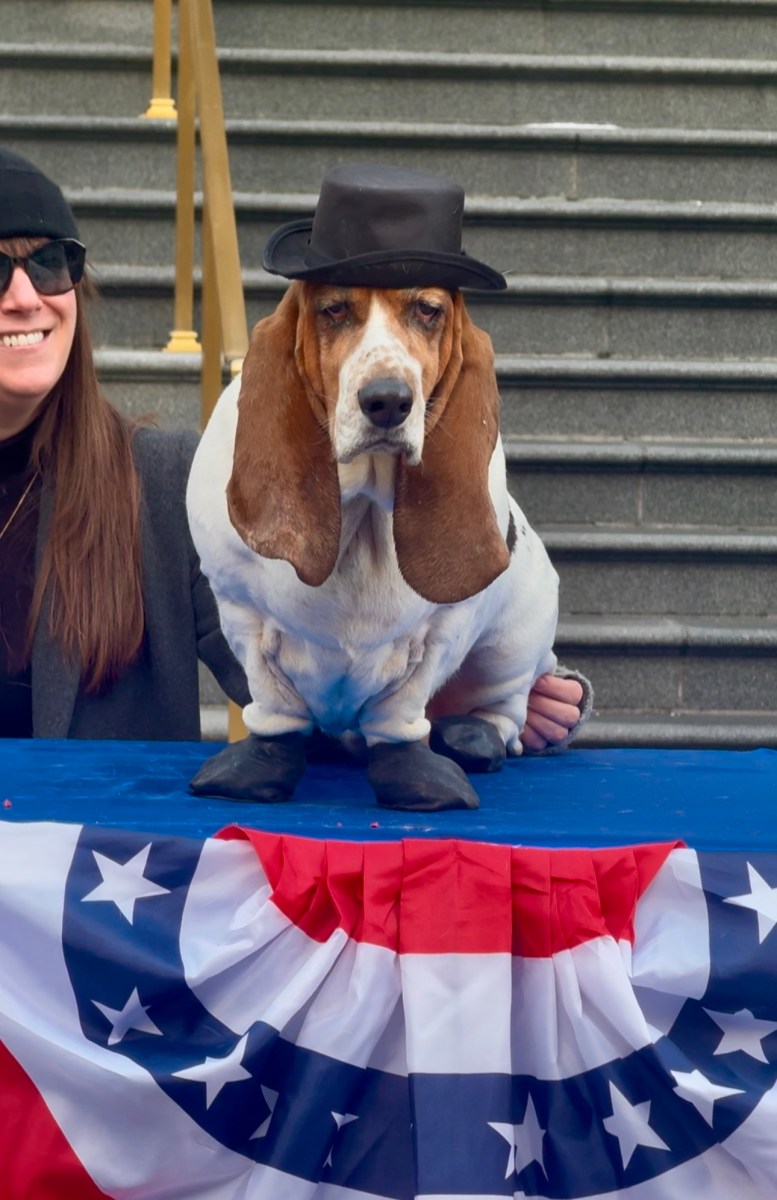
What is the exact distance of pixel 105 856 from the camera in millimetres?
1506

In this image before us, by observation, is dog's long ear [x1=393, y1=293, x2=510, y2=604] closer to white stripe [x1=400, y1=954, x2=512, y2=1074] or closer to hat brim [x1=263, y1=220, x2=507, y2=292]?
hat brim [x1=263, y1=220, x2=507, y2=292]

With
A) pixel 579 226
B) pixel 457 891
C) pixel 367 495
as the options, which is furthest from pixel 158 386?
pixel 457 891

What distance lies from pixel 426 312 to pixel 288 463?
0.68 ft

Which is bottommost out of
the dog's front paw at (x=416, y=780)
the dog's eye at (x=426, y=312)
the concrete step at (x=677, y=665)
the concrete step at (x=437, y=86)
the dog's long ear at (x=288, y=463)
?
the concrete step at (x=677, y=665)

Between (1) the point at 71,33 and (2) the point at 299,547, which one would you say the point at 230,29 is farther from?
(2) the point at 299,547

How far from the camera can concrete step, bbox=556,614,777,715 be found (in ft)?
11.2

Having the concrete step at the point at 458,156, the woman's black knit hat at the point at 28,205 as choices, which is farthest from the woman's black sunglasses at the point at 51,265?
the concrete step at the point at 458,156

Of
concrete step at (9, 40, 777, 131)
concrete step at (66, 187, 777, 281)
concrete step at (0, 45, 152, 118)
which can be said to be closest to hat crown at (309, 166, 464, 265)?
concrete step at (66, 187, 777, 281)

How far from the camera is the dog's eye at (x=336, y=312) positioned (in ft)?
4.89

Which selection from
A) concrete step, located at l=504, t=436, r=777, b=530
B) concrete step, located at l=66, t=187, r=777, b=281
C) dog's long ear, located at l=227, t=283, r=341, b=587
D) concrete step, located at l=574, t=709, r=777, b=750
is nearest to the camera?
dog's long ear, located at l=227, t=283, r=341, b=587

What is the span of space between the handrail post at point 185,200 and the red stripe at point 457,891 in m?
2.25

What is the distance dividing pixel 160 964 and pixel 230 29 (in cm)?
368

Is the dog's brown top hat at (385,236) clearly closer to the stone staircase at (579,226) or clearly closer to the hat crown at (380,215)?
the hat crown at (380,215)

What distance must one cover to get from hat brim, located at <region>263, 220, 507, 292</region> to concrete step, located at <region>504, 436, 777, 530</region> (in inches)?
83.7
